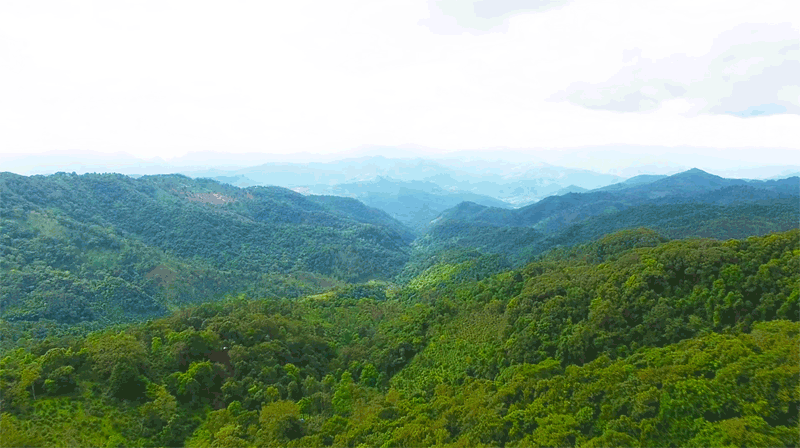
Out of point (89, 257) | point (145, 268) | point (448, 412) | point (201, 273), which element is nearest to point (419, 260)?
point (201, 273)

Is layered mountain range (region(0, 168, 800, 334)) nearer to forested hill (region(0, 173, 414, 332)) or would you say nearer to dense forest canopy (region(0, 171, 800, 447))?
forested hill (region(0, 173, 414, 332))

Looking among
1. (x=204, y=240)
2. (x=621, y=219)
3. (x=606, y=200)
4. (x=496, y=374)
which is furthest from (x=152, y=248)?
(x=606, y=200)

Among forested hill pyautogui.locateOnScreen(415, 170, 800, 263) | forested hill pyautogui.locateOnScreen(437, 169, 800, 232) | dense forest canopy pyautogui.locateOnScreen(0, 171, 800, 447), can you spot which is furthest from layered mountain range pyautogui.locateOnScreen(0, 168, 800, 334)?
forested hill pyautogui.locateOnScreen(437, 169, 800, 232)

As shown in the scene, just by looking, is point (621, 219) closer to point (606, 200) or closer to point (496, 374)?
point (606, 200)

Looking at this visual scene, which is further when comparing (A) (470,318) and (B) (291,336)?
(A) (470,318)

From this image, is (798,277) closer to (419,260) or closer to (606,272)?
(606,272)

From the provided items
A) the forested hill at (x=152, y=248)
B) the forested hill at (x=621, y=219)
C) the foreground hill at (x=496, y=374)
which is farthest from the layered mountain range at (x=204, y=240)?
the foreground hill at (x=496, y=374)
